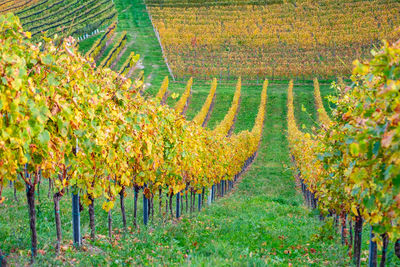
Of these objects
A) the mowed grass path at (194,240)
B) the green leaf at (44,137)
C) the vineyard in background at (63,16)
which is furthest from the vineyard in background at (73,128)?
the vineyard in background at (63,16)

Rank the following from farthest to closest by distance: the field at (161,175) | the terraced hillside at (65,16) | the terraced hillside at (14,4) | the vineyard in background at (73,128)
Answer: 1. the terraced hillside at (14,4)
2. the terraced hillside at (65,16)
3. the vineyard in background at (73,128)
4. the field at (161,175)

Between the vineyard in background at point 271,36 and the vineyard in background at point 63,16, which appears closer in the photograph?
the vineyard in background at point 63,16

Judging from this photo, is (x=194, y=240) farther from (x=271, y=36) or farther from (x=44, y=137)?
(x=271, y=36)

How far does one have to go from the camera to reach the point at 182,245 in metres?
7.93

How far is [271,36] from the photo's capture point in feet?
243

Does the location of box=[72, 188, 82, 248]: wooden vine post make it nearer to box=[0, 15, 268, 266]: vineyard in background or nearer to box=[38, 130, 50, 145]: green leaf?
box=[0, 15, 268, 266]: vineyard in background

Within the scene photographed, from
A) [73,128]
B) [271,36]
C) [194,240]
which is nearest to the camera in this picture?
[73,128]

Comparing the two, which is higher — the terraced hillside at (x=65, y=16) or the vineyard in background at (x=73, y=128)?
the terraced hillside at (x=65, y=16)

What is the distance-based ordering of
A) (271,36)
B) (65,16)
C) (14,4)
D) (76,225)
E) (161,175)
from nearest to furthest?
1. (76,225)
2. (161,175)
3. (65,16)
4. (14,4)
5. (271,36)

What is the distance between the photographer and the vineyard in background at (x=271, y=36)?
6241 cm

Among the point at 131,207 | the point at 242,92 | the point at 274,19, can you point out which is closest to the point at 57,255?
the point at 131,207

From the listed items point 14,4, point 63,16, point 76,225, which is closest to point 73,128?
point 76,225

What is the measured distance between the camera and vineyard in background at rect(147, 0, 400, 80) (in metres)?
62.4

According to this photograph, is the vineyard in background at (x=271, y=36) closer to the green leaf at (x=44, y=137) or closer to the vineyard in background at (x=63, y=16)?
the vineyard in background at (x=63, y=16)
